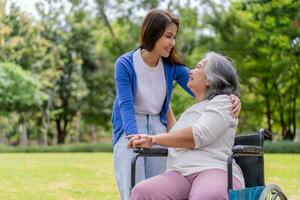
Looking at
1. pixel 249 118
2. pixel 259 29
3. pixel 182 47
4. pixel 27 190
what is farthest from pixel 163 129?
pixel 249 118

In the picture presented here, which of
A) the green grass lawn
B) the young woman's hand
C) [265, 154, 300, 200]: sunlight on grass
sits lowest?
[265, 154, 300, 200]: sunlight on grass

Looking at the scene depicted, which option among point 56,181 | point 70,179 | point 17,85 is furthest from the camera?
point 17,85

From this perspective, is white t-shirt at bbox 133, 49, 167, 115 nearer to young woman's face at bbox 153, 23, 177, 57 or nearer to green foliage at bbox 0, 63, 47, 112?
young woman's face at bbox 153, 23, 177, 57

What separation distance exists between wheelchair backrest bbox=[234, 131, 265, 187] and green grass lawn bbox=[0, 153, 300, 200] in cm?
311

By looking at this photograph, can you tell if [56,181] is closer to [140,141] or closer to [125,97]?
[125,97]

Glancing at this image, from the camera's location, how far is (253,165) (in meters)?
2.67

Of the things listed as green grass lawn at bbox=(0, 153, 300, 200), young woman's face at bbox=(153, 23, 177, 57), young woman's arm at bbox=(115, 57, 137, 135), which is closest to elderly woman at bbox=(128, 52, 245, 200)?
young woman's arm at bbox=(115, 57, 137, 135)

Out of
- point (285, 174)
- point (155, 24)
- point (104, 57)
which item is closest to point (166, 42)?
point (155, 24)

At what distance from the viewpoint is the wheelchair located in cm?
233

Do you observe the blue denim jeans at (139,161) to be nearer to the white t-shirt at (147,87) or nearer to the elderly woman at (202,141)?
the white t-shirt at (147,87)

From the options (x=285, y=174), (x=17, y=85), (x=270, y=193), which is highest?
(x=17, y=85)

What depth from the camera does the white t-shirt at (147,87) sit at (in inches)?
109

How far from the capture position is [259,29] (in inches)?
607

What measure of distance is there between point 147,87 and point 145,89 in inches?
0.6
